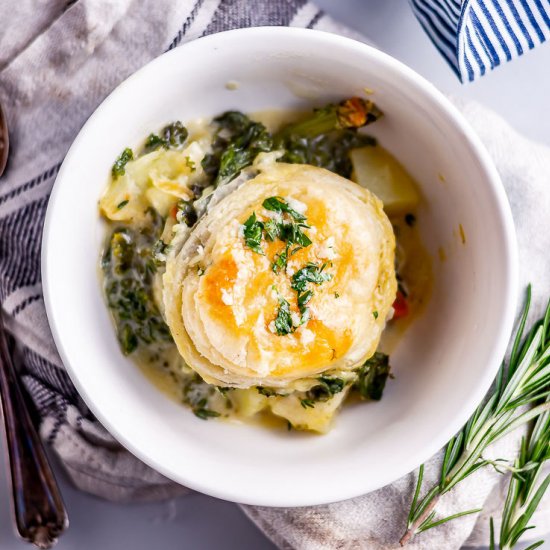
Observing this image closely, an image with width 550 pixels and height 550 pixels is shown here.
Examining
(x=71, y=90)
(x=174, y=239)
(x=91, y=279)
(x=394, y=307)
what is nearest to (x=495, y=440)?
(x=394, y=307)

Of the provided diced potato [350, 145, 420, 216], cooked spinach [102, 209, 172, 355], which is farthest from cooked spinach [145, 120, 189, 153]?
diced potato [350, 145, 420, 216]

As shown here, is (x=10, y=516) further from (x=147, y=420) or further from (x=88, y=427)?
(x=147, y=420)

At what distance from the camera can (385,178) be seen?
2.55 m

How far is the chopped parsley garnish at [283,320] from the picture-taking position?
2.16 m

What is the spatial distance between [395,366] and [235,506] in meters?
1.04

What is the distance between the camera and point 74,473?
3002 mm

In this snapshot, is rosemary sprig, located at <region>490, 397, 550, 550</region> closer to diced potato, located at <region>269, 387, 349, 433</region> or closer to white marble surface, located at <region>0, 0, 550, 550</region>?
white marble surface, located at <region>0, 0, 550, 550</region>

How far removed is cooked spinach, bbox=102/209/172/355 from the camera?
8.05 feet

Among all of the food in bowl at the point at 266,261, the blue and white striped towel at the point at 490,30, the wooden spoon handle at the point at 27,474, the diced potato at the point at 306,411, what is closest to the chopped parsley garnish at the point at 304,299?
the food in bowl at the point at 266,261

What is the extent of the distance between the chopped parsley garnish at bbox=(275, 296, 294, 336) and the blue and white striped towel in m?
1.00

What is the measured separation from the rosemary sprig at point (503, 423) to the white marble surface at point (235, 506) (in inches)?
24.0

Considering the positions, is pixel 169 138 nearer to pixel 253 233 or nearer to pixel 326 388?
pixel 253 233

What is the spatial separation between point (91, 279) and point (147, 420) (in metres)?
0.48

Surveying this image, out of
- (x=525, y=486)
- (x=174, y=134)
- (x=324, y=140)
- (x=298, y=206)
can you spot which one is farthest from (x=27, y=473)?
(x=525, y=486)
